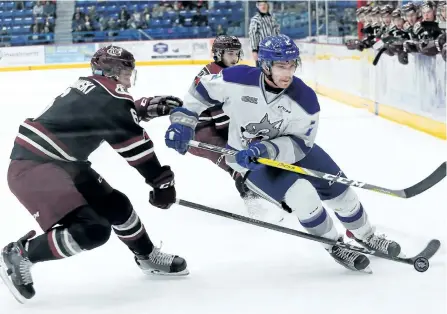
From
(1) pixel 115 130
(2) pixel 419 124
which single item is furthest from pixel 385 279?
(2) pixel 419 124

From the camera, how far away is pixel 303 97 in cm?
246

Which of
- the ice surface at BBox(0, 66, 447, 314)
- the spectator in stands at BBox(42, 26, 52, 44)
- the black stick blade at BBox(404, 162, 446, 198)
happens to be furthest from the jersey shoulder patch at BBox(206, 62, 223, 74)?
the black stick blade at BBox(404, 162, 446, 198)

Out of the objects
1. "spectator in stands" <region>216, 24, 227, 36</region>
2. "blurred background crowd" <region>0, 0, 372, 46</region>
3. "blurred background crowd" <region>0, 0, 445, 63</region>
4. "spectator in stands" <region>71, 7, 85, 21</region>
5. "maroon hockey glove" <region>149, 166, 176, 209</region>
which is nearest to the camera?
"maroon hockey glove" <region>149, 166, 176, 209</region>

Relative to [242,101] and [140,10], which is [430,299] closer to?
[242,101]

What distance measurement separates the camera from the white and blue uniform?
2.42 meters

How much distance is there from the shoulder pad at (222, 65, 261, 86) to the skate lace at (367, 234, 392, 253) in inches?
26.8

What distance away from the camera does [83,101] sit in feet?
7.26

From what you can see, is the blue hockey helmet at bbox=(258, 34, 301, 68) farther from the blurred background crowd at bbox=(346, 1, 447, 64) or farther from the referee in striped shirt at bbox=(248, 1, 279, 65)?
the blurred background crowd at bbox=(346, 1, 447, 64)

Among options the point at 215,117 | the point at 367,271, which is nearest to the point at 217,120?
the point at 215,117

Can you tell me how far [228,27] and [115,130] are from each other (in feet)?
7.05

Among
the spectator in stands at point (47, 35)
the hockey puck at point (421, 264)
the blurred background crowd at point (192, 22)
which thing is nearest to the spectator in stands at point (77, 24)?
the blurred background crowd at point (192, 22)

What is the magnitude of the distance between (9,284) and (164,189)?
0.53 meters

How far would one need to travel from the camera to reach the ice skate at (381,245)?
2545 millimetres

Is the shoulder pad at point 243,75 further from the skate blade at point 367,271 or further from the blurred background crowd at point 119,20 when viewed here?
the blurred background crowd at point 119,20
